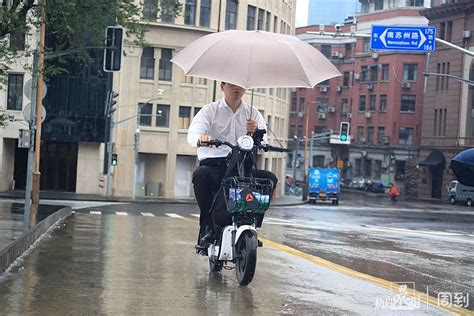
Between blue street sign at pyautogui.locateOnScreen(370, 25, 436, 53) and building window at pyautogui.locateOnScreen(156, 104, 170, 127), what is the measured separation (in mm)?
30866

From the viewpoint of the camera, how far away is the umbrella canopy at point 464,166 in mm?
6953

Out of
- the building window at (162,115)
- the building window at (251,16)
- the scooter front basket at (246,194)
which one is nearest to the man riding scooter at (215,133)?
the scooter front basket at (246,194)

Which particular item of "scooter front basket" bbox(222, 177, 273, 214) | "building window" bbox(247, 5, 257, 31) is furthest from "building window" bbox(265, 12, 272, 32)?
"scooter front basket" bbox(222, 177, 273, 214)

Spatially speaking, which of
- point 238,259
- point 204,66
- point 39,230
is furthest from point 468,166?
point 39,230

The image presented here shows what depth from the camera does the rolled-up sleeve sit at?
8.91 m

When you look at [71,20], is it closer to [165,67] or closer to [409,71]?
[165,67]

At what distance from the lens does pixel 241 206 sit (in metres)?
8.35

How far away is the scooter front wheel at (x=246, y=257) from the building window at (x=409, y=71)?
85030 mm

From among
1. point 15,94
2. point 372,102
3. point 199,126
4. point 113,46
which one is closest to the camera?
point 199,126

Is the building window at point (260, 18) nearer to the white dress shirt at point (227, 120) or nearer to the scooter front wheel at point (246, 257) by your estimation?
the white dress shirt at point (227, 120)

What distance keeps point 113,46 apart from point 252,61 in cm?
1419

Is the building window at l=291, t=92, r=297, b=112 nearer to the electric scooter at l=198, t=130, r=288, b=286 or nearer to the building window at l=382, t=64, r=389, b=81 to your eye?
the building window at l=382, t=64, r=389, b=81

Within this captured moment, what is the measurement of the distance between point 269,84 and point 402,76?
84.5 m

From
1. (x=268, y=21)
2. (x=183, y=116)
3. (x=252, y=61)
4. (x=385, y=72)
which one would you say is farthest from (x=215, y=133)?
(x=385, y=72)
